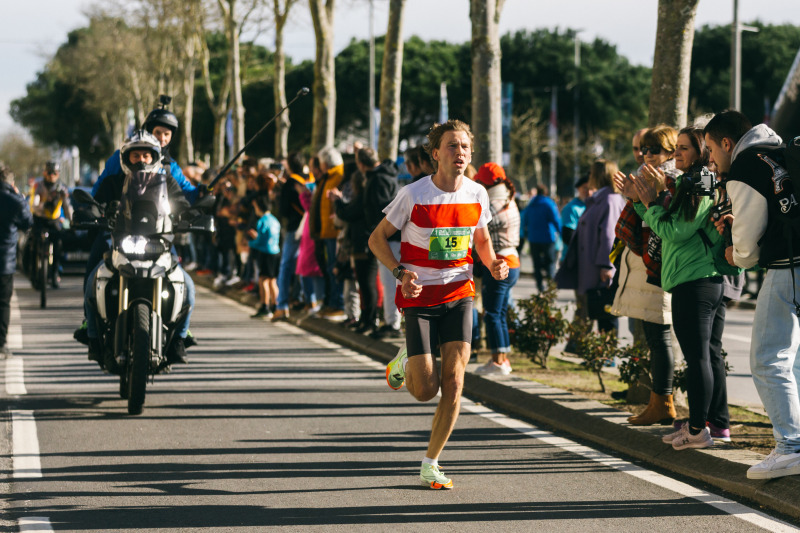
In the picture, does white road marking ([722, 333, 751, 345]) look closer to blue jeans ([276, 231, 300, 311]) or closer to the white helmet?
blue jeans ([276, 231, 300, 311])

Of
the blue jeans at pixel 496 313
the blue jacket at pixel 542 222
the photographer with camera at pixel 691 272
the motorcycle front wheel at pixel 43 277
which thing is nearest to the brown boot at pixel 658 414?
the photographer with camera at pixel 691 272

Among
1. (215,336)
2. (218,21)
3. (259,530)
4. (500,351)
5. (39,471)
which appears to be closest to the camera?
(259,530)

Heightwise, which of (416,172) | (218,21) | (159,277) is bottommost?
(159,277)

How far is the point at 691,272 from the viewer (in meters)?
7.01

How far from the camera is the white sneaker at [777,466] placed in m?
6.04

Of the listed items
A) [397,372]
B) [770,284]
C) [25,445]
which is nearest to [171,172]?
[25,445]

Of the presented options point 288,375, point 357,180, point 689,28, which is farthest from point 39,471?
point 357,180

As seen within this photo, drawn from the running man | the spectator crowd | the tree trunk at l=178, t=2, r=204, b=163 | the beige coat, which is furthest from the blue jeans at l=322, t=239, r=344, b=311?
the tree trunk at l=178, t=2, r=204, b=163

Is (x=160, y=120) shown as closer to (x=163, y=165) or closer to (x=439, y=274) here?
(x=163, y=165)

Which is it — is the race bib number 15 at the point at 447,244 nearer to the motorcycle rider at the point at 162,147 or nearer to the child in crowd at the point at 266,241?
the motorcycle rider at the point at 162,147

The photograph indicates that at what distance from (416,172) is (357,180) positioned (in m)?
1.96

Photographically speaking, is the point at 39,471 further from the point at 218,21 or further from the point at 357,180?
the point at 218,21

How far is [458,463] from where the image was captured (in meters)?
7.11

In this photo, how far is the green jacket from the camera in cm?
696
